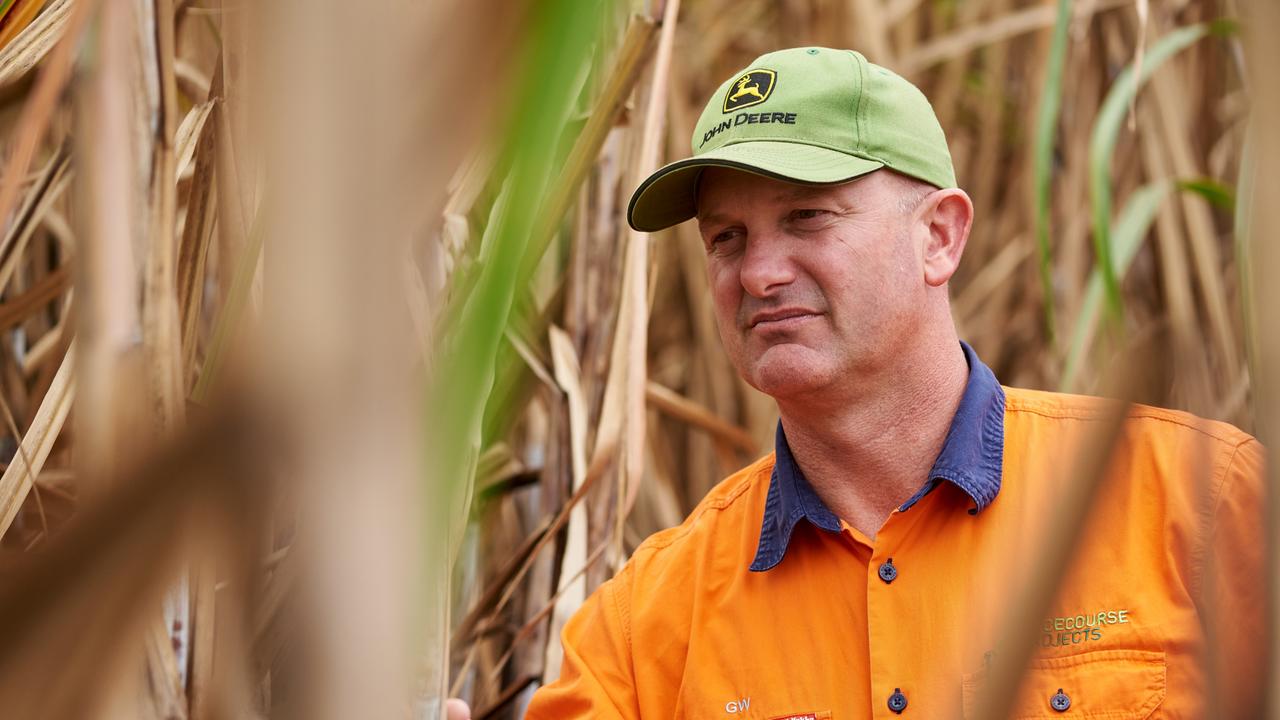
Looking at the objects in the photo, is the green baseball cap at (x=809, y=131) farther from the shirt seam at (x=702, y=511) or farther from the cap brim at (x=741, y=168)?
the shirt seam at (x=702, y=511)

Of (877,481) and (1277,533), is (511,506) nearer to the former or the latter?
(877,481)

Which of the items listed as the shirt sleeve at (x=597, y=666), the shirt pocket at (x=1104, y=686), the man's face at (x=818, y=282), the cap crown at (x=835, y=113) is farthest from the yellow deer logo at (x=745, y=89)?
the shirt pocket at (x=1104, y=686)

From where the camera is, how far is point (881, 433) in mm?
1249

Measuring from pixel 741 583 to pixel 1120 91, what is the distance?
0.70m

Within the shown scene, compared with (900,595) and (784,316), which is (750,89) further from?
(900,595)

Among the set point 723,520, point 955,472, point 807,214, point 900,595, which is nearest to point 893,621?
point 900,595

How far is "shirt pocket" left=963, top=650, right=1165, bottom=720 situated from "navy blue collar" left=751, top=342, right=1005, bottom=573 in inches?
6.6

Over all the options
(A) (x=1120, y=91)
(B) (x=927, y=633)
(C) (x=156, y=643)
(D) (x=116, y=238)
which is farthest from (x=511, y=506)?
(D) (x=116, y=238)

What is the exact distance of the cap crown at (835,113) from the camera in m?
1.24

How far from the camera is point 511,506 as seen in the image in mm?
1516

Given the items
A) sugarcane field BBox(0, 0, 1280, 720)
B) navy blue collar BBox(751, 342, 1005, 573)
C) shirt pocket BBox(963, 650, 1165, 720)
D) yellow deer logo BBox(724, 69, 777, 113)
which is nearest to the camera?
sugarcane field BBox(0, 0, 1280, 720)

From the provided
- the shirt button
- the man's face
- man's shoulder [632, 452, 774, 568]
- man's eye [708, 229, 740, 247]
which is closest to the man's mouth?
the man's face

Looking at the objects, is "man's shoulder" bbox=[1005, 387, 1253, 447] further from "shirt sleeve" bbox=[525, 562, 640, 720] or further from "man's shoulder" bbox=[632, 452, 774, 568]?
"shirt sleeve" bbox=[525, 562, 640, 720]

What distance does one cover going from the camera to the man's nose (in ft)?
3.94
